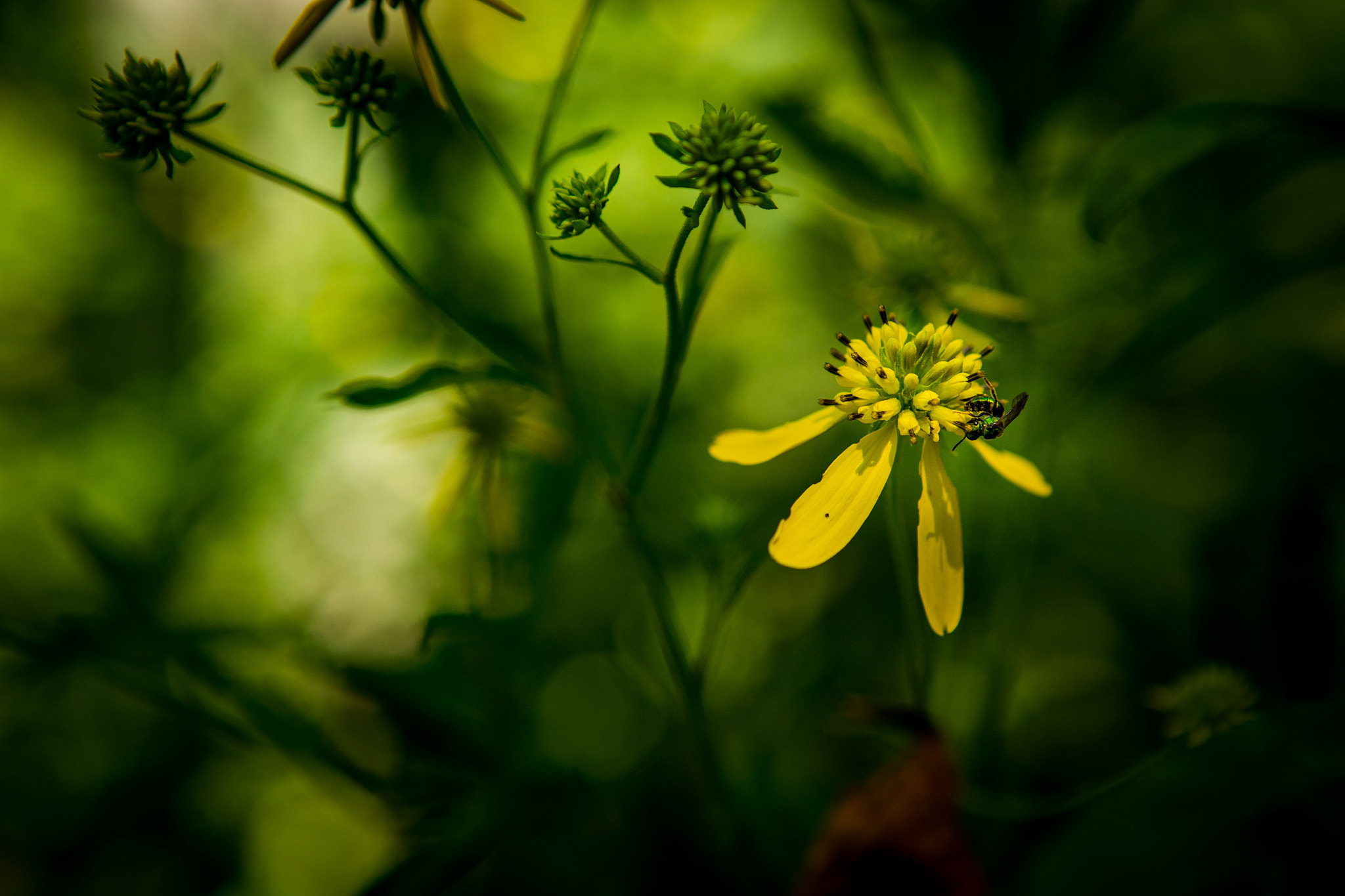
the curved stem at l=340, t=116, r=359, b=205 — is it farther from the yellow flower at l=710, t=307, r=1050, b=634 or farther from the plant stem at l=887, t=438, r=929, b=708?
the plant stem at l=887, t=438, r=929, b=708

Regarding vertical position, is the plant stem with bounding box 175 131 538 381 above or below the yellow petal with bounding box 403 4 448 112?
below

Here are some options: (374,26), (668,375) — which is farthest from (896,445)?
(374,26)

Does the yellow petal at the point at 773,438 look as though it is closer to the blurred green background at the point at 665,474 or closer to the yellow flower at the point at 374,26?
the blurred green background at the point at 665,474

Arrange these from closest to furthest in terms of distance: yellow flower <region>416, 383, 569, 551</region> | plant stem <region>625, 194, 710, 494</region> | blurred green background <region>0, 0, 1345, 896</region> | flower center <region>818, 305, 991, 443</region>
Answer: plant stem <region>625, 194, 710, 494</region> → flower center <region>818, 305, 991, 443</region> → blurred green background <region>0, 0, 1345, 896</region> → yellow flower <region>416, 383, 569, 551</region>

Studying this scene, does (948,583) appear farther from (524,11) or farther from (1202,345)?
(524,11)

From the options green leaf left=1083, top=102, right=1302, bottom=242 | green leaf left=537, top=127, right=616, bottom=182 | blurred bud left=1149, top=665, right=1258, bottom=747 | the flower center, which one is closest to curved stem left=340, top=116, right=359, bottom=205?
green leaf left=537, top=127, right=616, bottom=182

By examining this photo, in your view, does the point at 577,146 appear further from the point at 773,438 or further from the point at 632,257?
the point at 773,438

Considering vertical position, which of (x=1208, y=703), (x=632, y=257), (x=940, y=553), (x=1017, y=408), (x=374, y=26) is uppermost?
(x=374, y=26)
